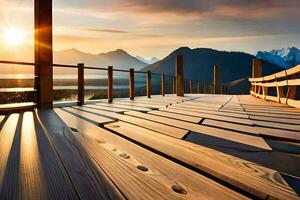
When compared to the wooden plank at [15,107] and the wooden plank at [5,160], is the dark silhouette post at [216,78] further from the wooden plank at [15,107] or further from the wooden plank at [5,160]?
the wooden plank at [5,160]

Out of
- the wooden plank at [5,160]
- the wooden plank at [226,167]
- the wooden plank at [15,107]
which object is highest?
the wooden plank at [15,107]

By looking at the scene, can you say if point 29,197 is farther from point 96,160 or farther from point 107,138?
point 107,138

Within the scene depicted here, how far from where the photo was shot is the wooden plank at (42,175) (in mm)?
940

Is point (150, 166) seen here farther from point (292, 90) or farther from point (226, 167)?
point (292, 90)

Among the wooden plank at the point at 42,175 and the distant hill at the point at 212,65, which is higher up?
the distant hill at the point at 212,65

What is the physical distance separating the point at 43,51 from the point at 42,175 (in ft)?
13.0

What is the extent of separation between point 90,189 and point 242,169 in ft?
2.08

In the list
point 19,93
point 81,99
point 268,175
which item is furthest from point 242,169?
point 81,99

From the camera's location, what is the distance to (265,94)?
7.11 metres

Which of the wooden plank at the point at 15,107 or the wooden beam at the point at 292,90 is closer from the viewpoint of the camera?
the wooden plank at the point at 15,107

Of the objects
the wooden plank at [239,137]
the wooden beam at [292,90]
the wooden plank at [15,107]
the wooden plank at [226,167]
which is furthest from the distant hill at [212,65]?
the wooden plank at [226,167]

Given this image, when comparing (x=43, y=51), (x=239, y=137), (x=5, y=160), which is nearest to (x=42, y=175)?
(x=5, y=160)

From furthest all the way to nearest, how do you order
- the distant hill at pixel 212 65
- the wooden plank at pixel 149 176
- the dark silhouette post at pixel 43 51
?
the distant hill at pixel 212 65, the dark silhouette post at pixel 43 51, the wooden plank at pixel 149 176

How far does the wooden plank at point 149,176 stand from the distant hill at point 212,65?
118 m
